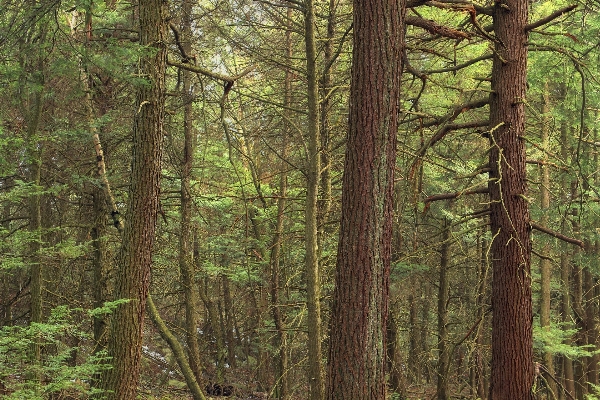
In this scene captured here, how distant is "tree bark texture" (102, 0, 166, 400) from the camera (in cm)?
573

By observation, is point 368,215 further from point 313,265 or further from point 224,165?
point 224,165

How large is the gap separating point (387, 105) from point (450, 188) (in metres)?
7.41

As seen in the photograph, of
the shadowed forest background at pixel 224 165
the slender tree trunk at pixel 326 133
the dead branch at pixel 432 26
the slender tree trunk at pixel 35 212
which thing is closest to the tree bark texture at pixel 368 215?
the shadowed forest background at pixel 224 165

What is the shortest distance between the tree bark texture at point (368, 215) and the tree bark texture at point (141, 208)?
2.46 m

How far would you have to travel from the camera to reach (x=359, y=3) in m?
4.41

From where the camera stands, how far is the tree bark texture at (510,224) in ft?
18.2

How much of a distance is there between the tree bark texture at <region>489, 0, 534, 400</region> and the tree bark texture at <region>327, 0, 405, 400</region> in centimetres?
181

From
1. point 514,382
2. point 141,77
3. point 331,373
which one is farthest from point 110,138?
point 514,382

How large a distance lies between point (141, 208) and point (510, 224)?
3.89 meters

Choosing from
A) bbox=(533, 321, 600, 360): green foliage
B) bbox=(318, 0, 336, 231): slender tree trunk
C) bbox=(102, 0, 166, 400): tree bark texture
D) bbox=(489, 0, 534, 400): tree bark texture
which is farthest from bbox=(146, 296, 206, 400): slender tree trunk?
bbox=(533, 321, 600, 360): green foliage

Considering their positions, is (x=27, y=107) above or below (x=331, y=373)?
above

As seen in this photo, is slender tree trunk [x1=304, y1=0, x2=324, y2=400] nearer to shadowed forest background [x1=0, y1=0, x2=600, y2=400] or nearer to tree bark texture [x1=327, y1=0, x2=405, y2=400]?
shadowed forest background [x1=0, y1=0, x2=600, y2=400]

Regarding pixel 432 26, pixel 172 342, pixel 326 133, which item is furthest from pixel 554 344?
pixel 432 26

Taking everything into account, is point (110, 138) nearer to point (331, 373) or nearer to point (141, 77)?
point (141, 77)
